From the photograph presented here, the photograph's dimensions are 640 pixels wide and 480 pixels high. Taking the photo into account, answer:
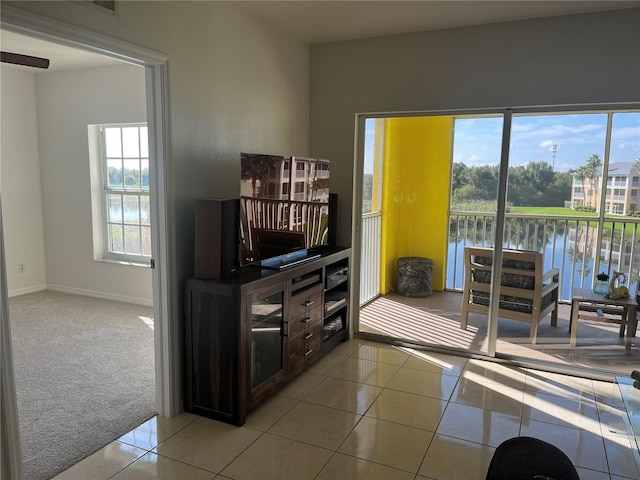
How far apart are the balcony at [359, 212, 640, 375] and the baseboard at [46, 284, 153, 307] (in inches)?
104

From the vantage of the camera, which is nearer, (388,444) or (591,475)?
(591,475)

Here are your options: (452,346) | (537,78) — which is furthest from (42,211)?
(537,78)

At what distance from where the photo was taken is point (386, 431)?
270 cm

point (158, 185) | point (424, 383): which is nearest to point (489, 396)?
point (424, 383)

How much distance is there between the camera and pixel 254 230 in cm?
294

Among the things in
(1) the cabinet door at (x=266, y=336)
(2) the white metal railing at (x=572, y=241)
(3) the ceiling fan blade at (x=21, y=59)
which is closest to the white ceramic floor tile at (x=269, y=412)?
(1) the cabinet door at (x=266, y=336)

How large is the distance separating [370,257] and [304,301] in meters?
1.27

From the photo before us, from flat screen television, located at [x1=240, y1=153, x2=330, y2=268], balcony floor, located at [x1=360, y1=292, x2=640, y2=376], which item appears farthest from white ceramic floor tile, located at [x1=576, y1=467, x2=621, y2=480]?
flat screen television, located at [x1=240, y1=153, x2=330, y2=268]

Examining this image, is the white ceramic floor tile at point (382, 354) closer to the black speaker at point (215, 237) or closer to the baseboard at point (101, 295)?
the black speaker at point (215, 237)

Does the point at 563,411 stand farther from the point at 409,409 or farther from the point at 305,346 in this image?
the point at 305,346

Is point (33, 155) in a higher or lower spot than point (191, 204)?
higher

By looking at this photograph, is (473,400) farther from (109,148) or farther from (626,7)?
(109,148)

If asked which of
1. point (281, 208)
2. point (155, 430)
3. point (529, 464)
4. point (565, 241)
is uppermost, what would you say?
point (281, 208)

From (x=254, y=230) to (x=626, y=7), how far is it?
293 centimetres
